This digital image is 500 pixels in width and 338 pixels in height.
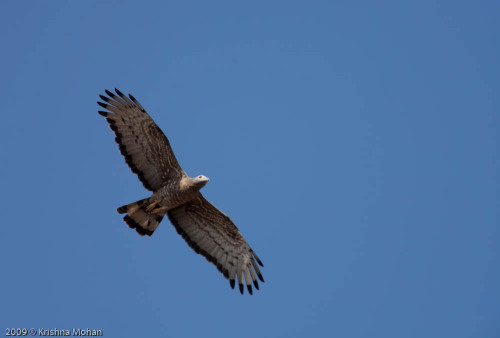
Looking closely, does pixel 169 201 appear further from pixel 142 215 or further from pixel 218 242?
pixel 218 242

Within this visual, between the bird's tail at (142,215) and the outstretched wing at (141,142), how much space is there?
41cm

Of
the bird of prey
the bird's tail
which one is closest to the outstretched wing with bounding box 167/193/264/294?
the bird of prey

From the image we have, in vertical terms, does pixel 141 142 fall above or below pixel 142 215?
above

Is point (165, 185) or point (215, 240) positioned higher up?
point (165, 185)

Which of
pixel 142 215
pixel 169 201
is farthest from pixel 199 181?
pixel 142 215

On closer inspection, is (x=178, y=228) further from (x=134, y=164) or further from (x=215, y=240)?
(x=134, y=164)

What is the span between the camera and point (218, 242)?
15.5m

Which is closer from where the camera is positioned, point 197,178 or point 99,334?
point 197,178

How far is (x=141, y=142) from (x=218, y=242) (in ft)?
9.73

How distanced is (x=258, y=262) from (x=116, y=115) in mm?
4707

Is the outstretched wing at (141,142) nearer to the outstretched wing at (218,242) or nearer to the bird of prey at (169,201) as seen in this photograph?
the bird of prey at (169,201)

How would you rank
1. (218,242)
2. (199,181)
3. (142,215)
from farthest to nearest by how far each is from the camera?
(218,242) → (142,215) → (199,181)

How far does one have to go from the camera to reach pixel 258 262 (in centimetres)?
1556

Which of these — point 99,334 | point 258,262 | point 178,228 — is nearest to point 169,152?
point 178,228
